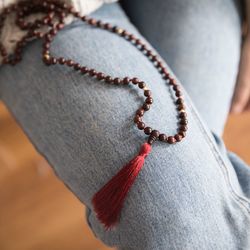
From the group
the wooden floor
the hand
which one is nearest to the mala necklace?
the hand

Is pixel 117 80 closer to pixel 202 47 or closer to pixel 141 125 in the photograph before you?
pixel 141 125

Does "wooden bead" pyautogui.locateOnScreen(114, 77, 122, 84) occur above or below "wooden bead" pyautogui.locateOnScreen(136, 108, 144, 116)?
above

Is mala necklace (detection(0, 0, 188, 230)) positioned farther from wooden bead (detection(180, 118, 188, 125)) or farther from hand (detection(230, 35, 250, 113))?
hand (detection(230, 35, 250, 113))

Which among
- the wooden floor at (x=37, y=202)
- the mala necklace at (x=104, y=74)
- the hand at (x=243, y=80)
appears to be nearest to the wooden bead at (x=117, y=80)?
the mala necklace at (x=104, y=74)

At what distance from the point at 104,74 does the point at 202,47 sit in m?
0.20

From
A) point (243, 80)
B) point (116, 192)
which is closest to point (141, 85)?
point (116, 192)

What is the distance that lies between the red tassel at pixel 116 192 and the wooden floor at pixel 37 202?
556mm

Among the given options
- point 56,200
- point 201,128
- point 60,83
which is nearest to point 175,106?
point 201,128

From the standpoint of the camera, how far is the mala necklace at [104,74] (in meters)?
0.52

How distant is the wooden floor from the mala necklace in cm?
57

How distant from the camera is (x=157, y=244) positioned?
519 mm

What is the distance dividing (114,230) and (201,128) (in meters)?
0.17

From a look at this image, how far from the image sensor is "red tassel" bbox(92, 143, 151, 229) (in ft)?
1.68

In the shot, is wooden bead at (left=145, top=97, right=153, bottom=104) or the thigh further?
the thigh
